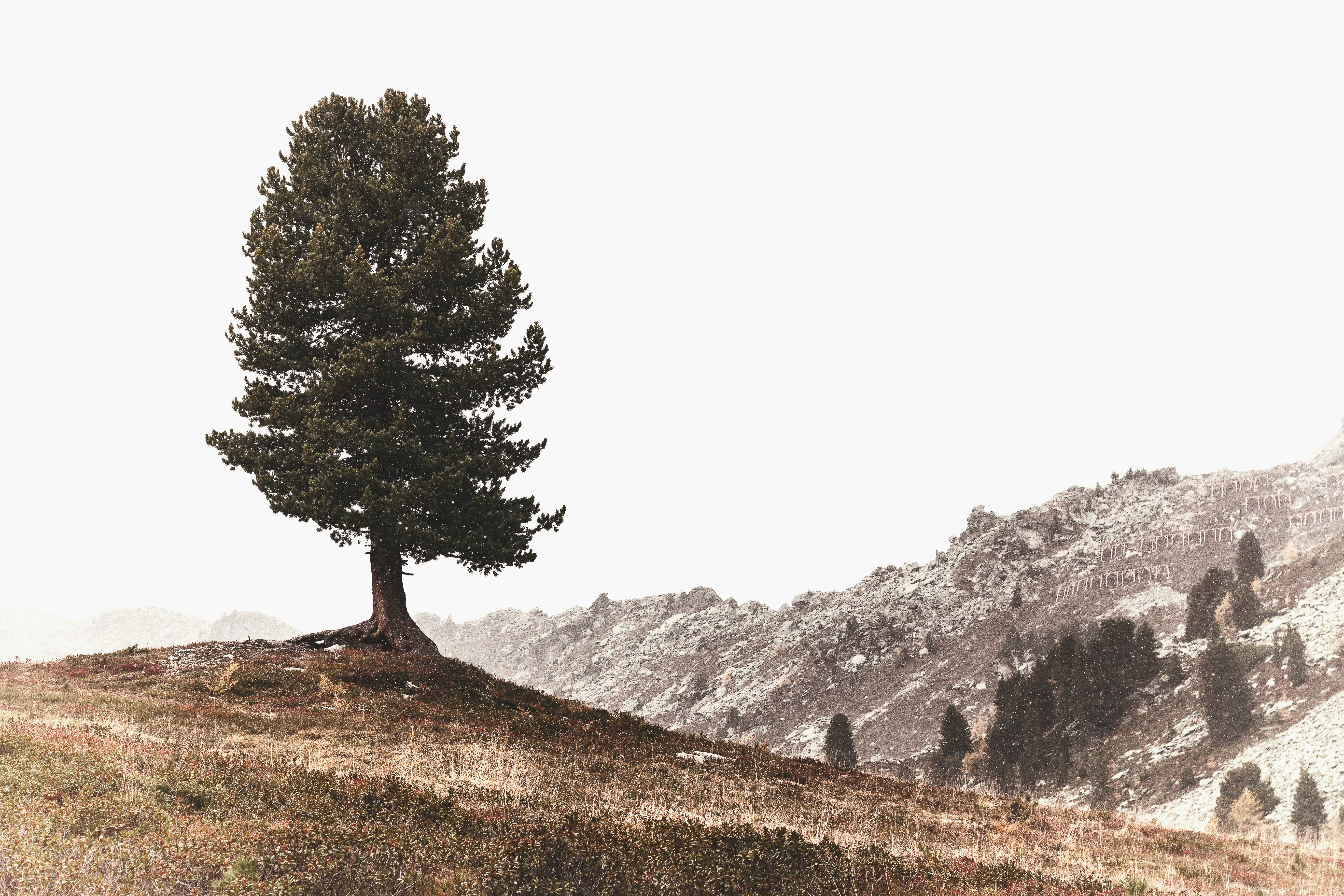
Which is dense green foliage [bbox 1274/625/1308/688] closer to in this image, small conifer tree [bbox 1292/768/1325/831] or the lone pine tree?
small conifer tree [bbox 1292/768/1325/831]

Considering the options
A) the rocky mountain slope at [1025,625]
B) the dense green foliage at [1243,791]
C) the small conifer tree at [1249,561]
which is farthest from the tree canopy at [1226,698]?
the small conifer tree at [1249,561]

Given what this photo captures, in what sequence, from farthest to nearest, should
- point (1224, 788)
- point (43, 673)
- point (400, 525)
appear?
point (1224, 788) < point (400, 525) < point (43, 673)

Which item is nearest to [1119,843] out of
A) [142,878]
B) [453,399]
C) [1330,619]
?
[142,878]

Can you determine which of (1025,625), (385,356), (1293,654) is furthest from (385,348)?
(1025,625)

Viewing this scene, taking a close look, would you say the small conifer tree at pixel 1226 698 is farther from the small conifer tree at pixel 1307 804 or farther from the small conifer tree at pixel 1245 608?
the small conifer tree at pixel 1307 804

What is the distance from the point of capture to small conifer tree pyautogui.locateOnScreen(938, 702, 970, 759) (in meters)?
64.5

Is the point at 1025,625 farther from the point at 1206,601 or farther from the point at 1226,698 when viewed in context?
the point at 1226,698

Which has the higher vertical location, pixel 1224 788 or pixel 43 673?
pixel 43 673

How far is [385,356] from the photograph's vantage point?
18875 mm

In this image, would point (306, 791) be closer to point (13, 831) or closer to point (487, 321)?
point (13, 831)

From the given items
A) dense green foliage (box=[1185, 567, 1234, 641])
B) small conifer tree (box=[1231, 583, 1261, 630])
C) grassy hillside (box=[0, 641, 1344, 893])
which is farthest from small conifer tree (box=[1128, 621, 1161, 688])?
grassy hillside (box=[0, 641, 1344, 893])

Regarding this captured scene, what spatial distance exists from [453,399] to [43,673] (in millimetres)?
11918

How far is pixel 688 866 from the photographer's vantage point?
18.8ft

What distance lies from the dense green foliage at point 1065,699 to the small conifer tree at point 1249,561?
47.8 ft
